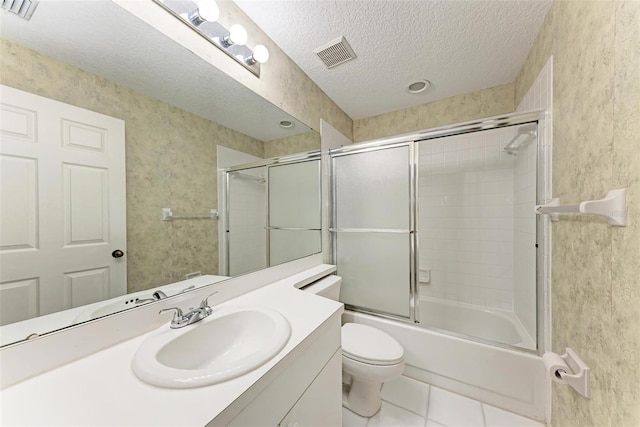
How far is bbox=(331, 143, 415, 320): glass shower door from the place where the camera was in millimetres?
1698

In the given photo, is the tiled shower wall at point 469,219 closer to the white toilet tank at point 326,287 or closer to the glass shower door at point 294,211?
the white toilet tank at point 326,287

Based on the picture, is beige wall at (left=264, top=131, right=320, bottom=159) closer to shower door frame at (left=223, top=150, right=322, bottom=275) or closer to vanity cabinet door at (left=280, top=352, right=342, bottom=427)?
shower door frame at (left=223, top=150, right=322, bottom=275)

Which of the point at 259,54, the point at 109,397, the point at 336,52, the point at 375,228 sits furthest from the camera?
the point at 375,228

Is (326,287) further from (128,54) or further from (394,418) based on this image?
(128,54)

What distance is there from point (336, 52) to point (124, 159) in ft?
4.61

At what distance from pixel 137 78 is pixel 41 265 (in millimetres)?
676

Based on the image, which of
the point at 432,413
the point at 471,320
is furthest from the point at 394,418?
the point at 471,320

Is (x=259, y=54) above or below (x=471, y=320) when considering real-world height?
above

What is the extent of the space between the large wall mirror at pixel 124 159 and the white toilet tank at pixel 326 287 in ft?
1.60

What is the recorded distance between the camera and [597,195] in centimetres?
80

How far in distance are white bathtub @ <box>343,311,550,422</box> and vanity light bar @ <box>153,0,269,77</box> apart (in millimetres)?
1961

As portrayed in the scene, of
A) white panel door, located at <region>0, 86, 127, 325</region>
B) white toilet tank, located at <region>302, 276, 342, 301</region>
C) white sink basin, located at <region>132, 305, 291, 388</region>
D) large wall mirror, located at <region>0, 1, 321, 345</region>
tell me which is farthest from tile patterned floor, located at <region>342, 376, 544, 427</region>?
white panel door, located at <region>0, 86, 127, 325</region>

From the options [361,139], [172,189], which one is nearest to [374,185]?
[361,139]

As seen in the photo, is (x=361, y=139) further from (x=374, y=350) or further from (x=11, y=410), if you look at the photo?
(x=11, y=410)
